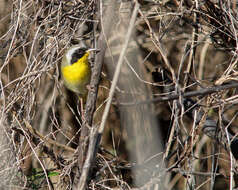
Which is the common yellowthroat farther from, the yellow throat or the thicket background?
the thicket background

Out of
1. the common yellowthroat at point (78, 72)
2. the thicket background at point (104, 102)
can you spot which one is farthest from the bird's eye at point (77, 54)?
the thicket background at point (104, 102)

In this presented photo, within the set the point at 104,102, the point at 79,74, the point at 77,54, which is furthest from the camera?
the point at 79,74

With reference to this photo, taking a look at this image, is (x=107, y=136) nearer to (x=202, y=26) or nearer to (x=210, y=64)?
(x=210, y=64)

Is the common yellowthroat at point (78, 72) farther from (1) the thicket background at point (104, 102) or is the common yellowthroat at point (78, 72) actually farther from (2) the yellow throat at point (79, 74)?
(1) the thicket background at point (104, 102)

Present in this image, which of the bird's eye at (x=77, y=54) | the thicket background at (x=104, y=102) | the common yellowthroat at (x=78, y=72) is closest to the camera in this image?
the thicket background at (x=104, y=102)

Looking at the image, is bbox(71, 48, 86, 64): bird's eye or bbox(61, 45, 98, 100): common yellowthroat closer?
bbox(71, 48, 86, 64): bird's eye

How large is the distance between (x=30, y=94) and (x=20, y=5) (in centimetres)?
59

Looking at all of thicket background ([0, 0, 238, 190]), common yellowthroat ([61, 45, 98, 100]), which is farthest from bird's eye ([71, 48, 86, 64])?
thicket background ([0, 0, 238, 190])

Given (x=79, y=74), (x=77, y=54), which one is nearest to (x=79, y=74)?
(x=79, y=74)

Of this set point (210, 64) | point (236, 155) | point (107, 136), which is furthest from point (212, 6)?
point (107, 136)

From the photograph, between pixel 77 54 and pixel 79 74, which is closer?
pixel 77 54

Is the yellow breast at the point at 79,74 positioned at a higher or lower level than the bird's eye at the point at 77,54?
lower

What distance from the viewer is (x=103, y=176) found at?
93.2 inches

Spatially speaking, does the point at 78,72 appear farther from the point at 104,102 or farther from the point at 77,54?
the point at 104,102
